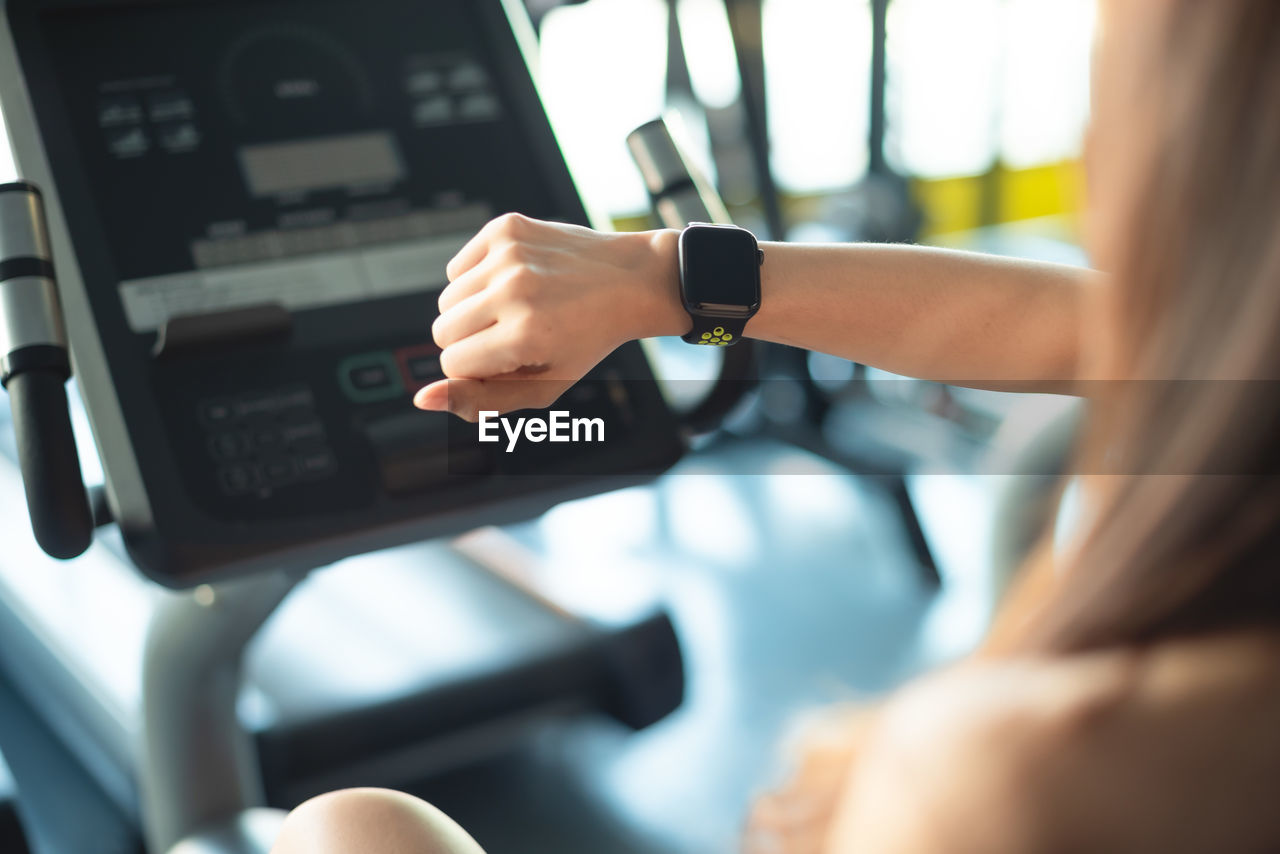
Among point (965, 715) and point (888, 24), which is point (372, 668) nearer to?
point (965, 715)

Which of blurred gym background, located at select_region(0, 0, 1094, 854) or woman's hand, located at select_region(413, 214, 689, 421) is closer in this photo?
woman's hand, located at select_region(413, 214, 689, 421)

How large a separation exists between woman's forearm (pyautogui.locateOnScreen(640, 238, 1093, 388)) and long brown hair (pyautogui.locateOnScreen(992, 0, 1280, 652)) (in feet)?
1.30

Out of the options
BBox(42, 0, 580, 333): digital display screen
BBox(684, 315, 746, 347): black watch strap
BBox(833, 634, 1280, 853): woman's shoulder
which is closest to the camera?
BBox(833, 634, 1280, 853): woman's shoulder

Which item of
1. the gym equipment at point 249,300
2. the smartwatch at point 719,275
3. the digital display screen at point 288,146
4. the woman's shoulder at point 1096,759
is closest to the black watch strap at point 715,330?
the smartwatch at point 719,275

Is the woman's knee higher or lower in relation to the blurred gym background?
higher

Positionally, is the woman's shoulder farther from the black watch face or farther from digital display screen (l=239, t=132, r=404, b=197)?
digital display screen (l=239, t=132, r=404, b=197)

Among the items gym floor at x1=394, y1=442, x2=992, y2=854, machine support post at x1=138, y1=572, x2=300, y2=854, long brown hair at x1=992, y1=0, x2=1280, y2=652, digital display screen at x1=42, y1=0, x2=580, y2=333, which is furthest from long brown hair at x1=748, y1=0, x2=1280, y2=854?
gym floor at x1=394, y1=442, x2=992, y2=854

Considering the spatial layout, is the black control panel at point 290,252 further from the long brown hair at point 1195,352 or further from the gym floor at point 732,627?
the gym floor at point 732,627

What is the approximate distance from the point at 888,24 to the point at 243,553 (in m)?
2.91

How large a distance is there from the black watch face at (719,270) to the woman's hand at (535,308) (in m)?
0.02

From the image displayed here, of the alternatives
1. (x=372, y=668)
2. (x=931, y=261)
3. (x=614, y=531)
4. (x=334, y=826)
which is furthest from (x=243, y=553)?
(x=614, y=531)

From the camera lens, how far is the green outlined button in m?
1.00

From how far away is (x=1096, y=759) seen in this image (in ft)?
1.53

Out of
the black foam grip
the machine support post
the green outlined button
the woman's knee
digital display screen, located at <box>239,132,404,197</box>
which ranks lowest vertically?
the machine support post
